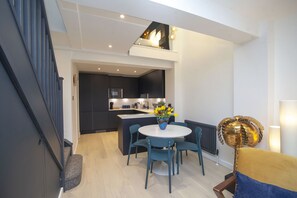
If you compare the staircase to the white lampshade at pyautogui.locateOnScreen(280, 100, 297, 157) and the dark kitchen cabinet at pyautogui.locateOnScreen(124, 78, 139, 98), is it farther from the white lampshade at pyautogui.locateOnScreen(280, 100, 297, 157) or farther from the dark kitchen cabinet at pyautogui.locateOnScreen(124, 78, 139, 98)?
the dark kitchen cabinet at pyautogui.locateOnScreen(124, 78, 139, 98)

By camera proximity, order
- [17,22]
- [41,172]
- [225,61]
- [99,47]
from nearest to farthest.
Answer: [17,22]
[41,172]
[225,61]
[99,47]

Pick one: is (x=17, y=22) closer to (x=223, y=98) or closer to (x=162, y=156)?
(x=162, y=156)

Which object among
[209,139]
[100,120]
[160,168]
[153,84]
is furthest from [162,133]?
[100,120]

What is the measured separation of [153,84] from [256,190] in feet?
13.8

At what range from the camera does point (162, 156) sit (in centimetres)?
220

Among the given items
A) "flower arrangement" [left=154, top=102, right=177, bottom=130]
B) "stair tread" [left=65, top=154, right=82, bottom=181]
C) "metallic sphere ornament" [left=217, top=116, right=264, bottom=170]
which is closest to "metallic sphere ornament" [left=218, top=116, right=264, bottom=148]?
"metallic sphere ornament" [left=217, top=116, right=264, bottom=170]

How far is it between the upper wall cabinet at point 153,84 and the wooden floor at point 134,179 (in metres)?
2.10

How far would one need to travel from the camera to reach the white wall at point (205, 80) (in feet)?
9.27

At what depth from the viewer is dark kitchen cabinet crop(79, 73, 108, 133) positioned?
5.30 meters

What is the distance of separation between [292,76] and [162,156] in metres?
2.13

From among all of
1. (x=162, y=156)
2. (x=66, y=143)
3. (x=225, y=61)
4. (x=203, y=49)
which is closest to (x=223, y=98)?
(x=225, y=61)

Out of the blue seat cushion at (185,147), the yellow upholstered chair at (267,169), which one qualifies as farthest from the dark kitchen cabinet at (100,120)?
the yellow upholstered chair at (267,169)

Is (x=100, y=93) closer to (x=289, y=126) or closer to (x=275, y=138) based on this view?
(x=275, y=138)

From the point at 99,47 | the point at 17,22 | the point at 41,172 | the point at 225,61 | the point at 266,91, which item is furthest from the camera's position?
the point at 99,47
